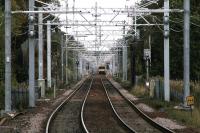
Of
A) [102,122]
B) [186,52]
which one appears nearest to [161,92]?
[186,52]

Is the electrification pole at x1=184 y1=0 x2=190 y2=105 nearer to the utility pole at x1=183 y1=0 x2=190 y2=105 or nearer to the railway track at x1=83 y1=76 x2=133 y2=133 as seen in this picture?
the utility pole at x1=183 y1=0 x2=190 y2=105

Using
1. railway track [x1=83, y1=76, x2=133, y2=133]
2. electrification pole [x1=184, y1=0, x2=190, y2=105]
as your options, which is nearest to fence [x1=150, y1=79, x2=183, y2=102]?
electrification pole [x1=184, y1=0, x2=190, y2=105]

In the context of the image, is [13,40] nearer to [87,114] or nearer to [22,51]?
[22,51]

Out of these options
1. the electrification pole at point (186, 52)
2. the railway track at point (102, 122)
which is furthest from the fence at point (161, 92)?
the railway track at point (102, 122)

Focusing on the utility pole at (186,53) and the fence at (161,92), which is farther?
the fence at (161,92)

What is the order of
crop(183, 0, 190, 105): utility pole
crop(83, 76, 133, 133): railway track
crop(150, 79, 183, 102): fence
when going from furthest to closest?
crop(150, 79, 183, 102): fence < crop(183, 0, 190, 105): utility pole < crop(83, 76, 133, 133): railway track

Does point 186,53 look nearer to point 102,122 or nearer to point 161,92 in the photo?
point 102,122

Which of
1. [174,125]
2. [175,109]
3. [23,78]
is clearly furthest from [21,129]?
[23,78]

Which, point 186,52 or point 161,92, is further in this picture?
point 161,92

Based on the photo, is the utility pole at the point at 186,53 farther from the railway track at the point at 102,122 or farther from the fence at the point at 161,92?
the fence at the point at 161,92

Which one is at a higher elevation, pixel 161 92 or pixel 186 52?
pixel 186 52

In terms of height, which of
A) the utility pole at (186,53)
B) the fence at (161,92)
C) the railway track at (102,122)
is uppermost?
the utility pole at (186,53)

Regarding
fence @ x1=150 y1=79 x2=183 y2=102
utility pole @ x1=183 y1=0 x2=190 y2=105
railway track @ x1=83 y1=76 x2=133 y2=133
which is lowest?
railway track @ x1=83 y1=76 x2=133 y2=133

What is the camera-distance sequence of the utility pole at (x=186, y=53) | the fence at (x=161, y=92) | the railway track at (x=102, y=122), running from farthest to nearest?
the fence at (x=161, y=92), the utility pole at (x=186, y=53), the railway track at (x=102, y=122)
